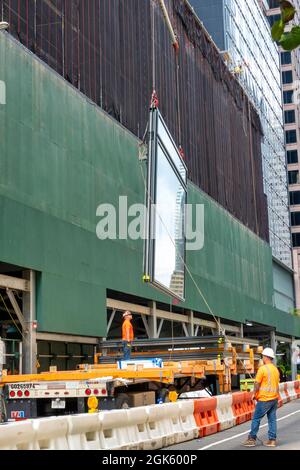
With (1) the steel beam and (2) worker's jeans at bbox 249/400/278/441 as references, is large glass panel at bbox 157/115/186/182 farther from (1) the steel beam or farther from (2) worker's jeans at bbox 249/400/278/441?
(2) worker's jeans at bbox 249/400/278/441

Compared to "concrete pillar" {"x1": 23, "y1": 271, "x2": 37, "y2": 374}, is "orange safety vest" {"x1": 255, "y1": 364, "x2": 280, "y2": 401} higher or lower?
lower

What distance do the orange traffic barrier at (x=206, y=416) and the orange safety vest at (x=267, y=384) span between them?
2.73 meters

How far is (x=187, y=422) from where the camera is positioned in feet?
42.3

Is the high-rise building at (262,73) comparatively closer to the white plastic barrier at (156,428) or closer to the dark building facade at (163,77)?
the dark building facade at (163,77)

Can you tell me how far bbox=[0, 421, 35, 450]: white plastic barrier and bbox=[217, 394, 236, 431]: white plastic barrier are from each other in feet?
25.0

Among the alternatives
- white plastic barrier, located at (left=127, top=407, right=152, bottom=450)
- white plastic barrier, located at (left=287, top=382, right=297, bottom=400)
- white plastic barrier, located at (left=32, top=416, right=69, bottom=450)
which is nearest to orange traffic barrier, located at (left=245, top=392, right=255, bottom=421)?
white plastic barrier, located at (left=127, top=407, right=152, bottom=450)

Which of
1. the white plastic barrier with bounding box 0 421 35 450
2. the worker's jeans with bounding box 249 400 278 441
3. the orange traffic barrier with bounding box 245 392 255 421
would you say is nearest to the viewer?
the white plastic barrier with bounding box 0 421 35 450

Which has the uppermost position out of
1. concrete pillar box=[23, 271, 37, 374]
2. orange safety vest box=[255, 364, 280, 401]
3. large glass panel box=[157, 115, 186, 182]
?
large glass panel box=[157, 115, 186, 182]

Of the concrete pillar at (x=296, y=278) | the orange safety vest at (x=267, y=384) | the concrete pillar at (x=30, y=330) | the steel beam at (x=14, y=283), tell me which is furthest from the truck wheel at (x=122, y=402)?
the concrete pillar at (x=296, y=278)

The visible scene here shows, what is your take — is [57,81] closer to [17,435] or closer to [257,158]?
[17,435]

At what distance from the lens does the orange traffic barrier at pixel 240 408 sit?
16.5 m

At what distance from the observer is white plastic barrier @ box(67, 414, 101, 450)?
8945 millimetres

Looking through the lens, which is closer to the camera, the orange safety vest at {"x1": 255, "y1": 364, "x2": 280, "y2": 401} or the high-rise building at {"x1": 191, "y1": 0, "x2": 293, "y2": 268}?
the orange safety vest at {"x1": 255, "y1": 364, "x2": 280, "y2": 401}

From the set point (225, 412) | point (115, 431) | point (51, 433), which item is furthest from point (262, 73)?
point (51, 433)
